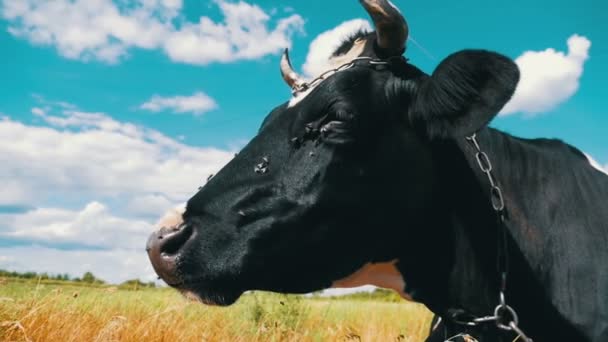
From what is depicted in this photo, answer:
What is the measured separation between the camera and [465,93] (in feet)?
12.4

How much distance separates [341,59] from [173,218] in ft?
5.07

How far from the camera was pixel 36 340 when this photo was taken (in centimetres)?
561

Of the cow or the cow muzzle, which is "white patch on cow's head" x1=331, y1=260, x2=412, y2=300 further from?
the cow muzzle

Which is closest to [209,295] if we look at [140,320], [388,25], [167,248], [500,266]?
[167,248]

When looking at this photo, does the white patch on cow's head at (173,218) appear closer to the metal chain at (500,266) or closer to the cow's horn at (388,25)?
the cow's horn at (388,25)

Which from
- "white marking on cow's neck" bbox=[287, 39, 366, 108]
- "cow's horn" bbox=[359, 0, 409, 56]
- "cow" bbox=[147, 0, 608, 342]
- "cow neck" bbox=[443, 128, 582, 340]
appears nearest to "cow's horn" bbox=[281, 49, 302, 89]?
"white marking on cow's neck" bbox=[287, 39, 366, 108]

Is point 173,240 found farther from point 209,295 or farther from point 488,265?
point 488,265

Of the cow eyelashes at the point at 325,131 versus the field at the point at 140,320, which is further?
the field at the point at 140,320

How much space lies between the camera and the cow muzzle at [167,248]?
3.46m

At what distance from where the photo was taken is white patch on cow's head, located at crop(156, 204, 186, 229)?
349cm

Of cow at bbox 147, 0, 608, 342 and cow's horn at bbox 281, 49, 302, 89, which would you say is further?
cow's horn at bbox 281, 49, 302, 89

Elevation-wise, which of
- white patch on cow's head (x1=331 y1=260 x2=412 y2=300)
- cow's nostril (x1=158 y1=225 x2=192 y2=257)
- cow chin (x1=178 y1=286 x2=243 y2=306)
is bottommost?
cow chin (x1=178 y1=286 x2=243 y2=306)

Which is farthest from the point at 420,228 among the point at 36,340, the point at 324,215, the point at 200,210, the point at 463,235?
the point at 36,340

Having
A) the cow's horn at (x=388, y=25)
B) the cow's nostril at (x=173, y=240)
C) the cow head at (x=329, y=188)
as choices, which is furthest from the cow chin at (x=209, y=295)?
the cow's horn at (x=388, y=25)
